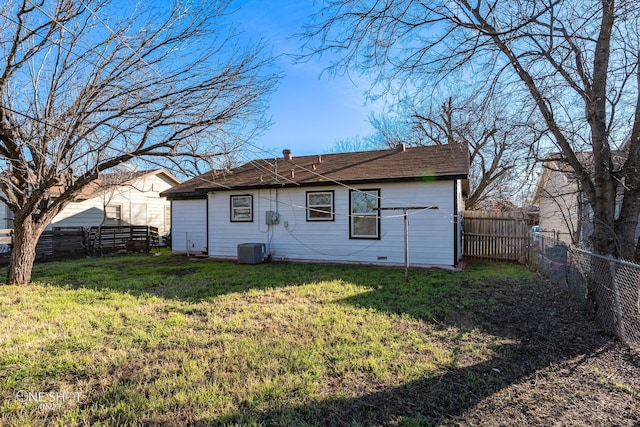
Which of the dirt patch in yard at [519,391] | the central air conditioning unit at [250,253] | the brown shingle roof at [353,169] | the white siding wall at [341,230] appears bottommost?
the dirt patch in yard at [519,391]

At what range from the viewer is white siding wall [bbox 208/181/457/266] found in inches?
364

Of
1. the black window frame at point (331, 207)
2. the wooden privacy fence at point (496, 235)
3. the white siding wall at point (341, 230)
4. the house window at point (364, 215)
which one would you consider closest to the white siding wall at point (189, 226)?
the white siding wall at point (341, 230)

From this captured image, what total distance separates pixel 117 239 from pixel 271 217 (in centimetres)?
765

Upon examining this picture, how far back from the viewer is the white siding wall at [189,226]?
13539 mm

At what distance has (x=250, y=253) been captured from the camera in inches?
411

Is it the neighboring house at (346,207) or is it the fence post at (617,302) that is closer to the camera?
the fence post at (617,302)

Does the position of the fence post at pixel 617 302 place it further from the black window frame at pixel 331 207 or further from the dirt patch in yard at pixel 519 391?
the black window frame at pixel 331 207

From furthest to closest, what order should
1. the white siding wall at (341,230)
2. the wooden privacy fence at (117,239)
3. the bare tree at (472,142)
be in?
the bare tree at (472,142) < the wooden privacy fence at (117,239) < the white siding wall at (341,230)

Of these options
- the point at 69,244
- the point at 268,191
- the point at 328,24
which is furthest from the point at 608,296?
the point at 69,244

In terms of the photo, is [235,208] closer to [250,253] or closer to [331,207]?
[250,253]

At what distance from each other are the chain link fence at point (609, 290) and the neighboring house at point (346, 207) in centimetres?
346

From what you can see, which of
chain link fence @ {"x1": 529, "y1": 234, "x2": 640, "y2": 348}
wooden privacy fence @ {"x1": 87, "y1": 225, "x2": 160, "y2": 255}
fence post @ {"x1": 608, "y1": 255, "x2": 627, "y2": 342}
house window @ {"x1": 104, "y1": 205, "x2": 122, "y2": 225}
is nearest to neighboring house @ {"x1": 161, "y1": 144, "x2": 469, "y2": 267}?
chain link fence @ {"x1": 529, "y1": 234, "x2": 640, "y2": 348}

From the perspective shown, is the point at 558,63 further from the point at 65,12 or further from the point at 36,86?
the point at 36,86

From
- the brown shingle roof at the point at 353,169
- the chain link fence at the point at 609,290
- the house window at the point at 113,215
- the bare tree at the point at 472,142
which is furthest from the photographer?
the house window at the point at 113,215
